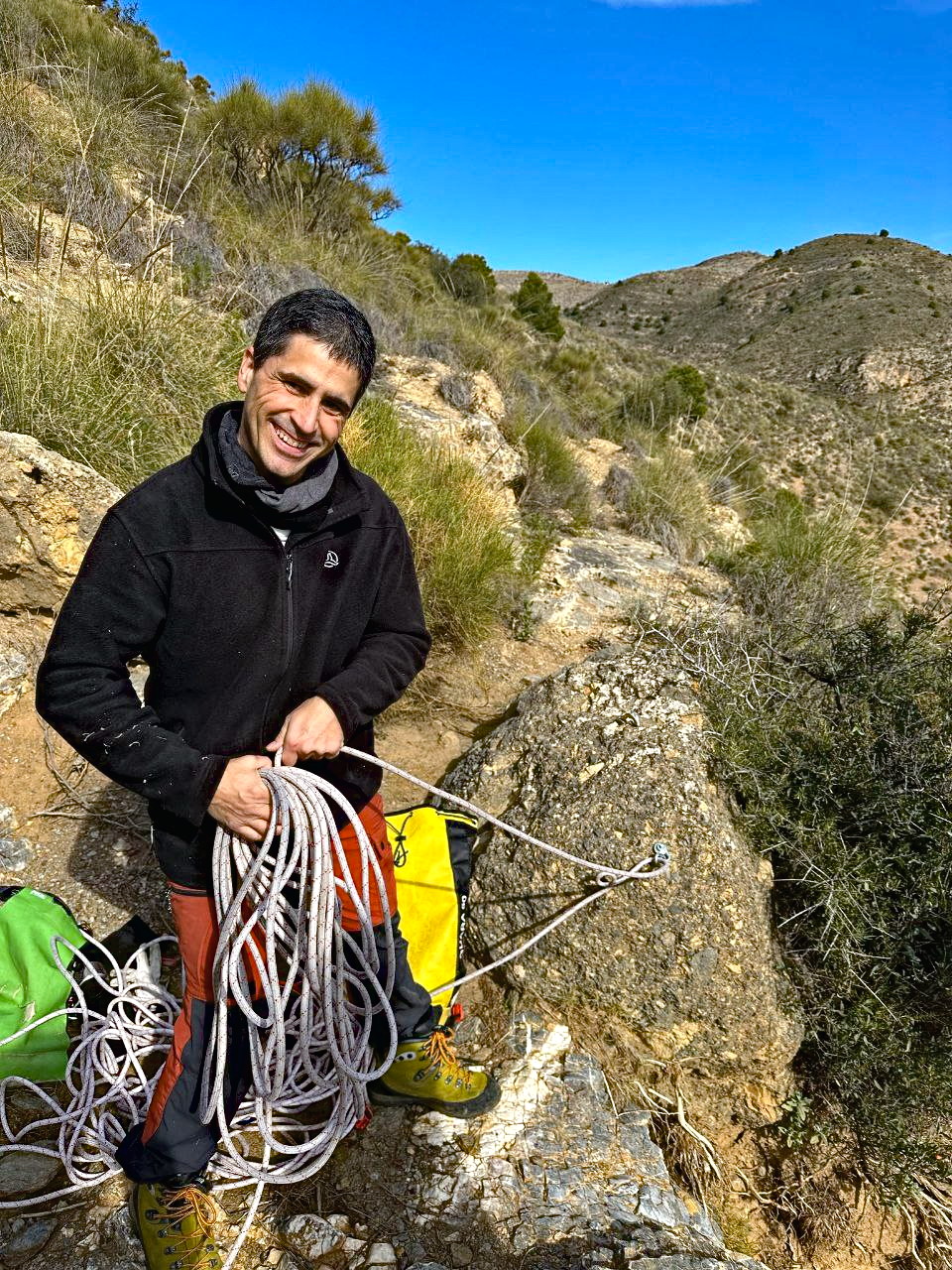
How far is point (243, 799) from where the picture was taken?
49.3 inches

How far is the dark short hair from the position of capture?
1198mm

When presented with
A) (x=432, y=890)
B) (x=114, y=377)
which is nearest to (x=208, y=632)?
(x=432, y=890)

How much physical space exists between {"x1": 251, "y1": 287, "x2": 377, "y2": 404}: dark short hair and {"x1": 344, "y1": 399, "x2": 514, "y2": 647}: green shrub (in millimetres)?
2294

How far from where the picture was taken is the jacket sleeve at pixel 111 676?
1.12 metres

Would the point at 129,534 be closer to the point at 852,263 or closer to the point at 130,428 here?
the point at 130,428

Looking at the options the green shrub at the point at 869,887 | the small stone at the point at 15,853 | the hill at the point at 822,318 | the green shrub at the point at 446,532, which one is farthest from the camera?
the hill at the point at 822,318

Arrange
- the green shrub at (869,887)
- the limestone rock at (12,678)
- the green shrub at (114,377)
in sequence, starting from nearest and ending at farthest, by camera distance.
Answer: the green shrub at (869,887)
the limestone rock at (12,678)
the green shrub at (114,377)

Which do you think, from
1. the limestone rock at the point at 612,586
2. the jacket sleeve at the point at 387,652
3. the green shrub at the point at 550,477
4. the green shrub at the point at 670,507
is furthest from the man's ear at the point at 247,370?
the green shrub at the point at 670,507

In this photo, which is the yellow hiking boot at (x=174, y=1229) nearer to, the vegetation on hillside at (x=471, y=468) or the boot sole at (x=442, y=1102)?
the boot sole at (x=442, y=1102)

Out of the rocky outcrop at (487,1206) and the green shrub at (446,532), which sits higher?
the green shrub at (446,532)

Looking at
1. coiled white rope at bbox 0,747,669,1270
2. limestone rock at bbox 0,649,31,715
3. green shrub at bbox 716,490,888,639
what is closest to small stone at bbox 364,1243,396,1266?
coiled white rope at bbox 0,747,669,1270

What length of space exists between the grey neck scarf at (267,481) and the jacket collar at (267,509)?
0.01 m

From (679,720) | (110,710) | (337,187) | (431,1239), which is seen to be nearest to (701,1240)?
(431,1239)

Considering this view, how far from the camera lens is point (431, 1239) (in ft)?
4.60
